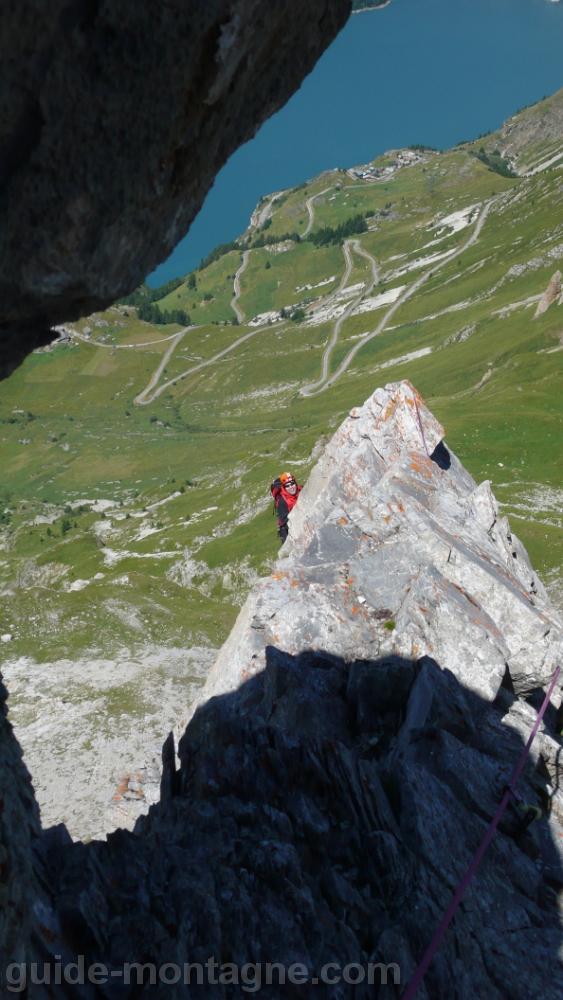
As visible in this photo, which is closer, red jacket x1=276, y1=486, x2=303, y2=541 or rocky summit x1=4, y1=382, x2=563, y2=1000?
rocky summit x1=4, y1=382, x2=563, y2=1000

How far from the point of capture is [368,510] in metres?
25.9

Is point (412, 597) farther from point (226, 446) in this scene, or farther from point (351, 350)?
point (351, 350)

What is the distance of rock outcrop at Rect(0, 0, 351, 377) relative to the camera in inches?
222

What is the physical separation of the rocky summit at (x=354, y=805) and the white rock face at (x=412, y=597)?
0.27 ft

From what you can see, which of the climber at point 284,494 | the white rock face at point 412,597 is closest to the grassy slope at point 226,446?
the climber at point 284,494

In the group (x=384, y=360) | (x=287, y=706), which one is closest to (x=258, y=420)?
(x=384, y=360)

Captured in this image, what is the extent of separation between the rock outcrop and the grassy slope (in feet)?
101

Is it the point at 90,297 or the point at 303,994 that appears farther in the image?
the point at 303,994

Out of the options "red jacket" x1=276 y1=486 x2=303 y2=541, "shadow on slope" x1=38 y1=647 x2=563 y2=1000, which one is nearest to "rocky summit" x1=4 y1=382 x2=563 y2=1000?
"shadow on slope" x1=38 y1=647 x2=563 y2=1000

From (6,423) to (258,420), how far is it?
261 feet

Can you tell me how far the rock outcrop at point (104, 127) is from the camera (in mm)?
5648

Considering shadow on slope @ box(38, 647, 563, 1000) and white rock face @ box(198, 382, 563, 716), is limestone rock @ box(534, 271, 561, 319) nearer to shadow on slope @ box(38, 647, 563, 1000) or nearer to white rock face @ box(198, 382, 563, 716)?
white rock face @ box(198, 382, 563, 716)

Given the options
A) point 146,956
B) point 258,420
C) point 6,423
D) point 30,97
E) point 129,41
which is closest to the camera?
point 30,97

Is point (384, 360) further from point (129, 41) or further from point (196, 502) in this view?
point (129, 41)
